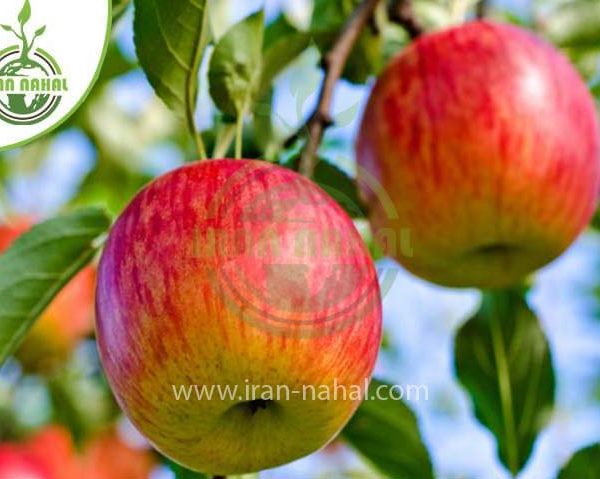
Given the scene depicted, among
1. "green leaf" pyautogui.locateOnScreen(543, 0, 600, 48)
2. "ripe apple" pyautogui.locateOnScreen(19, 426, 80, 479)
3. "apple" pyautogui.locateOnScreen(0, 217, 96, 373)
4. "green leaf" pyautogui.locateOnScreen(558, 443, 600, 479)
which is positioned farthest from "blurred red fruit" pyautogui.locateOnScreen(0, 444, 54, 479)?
"green leaf" pyautogui.locateOnScreen(543, 0, 600, 48)

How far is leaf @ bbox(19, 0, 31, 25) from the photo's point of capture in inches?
50.9

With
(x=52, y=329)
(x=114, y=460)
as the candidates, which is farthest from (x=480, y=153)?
(x=52, y=329)

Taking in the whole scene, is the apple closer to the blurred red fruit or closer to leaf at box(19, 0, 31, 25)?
the blurred red fruit

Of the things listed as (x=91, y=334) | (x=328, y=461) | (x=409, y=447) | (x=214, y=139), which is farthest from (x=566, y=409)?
(x=214, y=139)

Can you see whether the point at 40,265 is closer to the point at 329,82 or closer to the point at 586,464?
the point at 329,82

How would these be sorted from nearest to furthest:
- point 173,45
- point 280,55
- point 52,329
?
point 173,45, point 280,55, point 52,329

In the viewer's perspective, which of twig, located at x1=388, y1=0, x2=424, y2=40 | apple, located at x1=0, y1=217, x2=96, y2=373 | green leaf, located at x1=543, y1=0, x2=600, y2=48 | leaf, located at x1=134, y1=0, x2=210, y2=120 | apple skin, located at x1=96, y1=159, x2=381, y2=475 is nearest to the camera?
apple skin, located at x1=96, y1=159, x2=381, y2=475

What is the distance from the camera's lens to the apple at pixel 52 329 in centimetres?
221

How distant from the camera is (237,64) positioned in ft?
4.13

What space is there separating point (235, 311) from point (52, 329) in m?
1.32

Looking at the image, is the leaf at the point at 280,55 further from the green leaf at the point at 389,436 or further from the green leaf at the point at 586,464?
the green leaf at the point at 586,464

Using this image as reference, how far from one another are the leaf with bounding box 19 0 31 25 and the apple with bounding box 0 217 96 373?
3.08ft

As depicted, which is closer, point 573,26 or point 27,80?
point 27,80

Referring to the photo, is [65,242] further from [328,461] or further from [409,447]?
[328,461]
